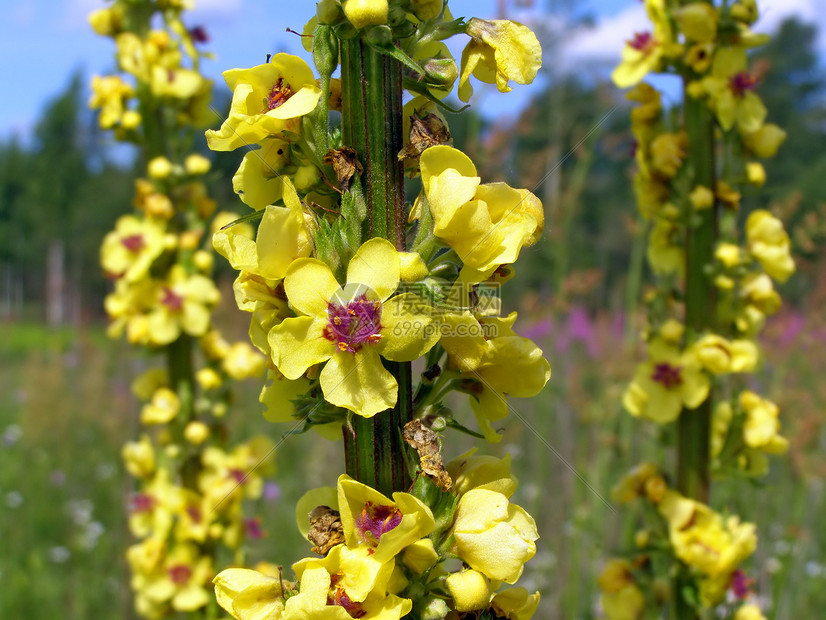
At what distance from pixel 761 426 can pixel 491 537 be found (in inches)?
67.6

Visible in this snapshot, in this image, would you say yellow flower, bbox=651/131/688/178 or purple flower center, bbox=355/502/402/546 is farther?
yellow flower, bbox=651/131/688/178

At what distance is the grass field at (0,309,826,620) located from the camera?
163 inches

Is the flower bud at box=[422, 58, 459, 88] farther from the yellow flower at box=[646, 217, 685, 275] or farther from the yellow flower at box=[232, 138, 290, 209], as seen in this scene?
the yellow flower at box=[646, 217, 685, 275]

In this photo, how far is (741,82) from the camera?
247 cm

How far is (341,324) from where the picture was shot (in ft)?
3.80

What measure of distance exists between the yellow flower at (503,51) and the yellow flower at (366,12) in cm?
23

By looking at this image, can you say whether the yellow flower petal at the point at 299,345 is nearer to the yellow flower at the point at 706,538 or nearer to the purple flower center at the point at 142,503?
the yellow flower at the point at 706,538

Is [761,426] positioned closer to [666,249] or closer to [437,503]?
[666,249]

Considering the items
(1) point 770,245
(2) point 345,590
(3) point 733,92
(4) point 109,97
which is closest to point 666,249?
(1) point 770,245

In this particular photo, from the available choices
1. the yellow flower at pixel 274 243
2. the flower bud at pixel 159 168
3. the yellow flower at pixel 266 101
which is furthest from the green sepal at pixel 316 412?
the flower bud at pixel 159 168

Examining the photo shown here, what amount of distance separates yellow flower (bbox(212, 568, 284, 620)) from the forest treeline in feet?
2.58

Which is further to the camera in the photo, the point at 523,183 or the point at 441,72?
the point at 523,183

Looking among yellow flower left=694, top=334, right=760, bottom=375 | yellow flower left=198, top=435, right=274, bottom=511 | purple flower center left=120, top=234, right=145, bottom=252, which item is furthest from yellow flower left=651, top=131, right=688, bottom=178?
purple flower center left=120, top=234, right=145, bottom=252

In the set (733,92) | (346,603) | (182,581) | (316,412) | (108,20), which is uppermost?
(108,20)
